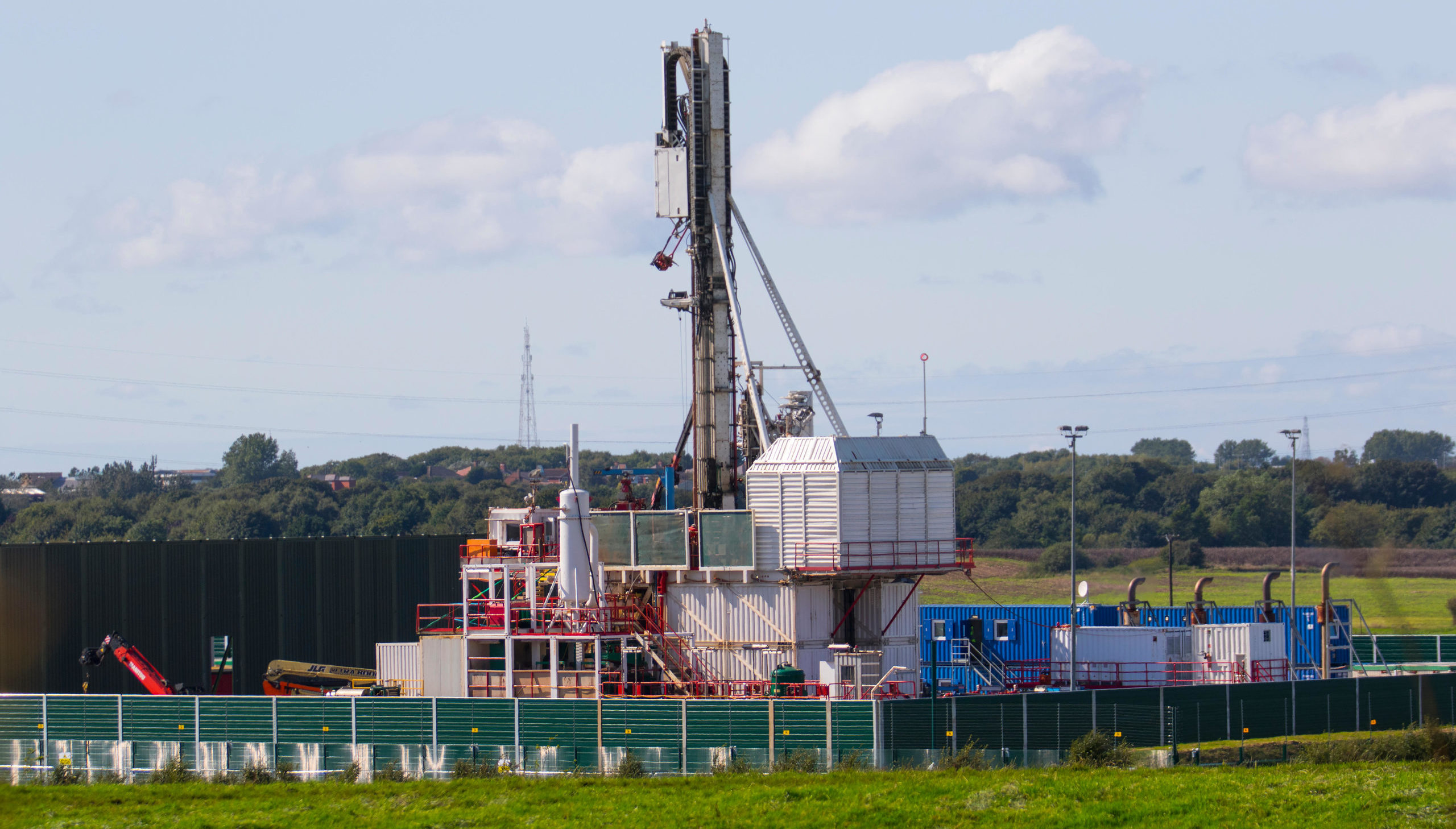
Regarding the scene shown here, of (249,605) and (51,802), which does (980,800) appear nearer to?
(51,802)

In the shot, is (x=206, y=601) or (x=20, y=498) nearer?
(x=206, y=601)

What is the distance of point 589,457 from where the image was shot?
16562cm

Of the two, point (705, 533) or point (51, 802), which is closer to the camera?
point (51, 802)

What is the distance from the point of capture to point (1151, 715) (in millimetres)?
43531

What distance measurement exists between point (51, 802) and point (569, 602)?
15.5 meters

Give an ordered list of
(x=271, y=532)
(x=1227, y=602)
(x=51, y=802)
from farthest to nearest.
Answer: (x=271, y=532) < (x=1227, y=602) < (x=51, y=802)

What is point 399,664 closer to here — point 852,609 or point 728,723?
point 728,723

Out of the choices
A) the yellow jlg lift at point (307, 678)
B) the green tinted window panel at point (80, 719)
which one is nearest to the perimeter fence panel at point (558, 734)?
the yellow jlg lift at point (307, 678)

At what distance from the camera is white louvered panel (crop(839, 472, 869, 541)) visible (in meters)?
44.4

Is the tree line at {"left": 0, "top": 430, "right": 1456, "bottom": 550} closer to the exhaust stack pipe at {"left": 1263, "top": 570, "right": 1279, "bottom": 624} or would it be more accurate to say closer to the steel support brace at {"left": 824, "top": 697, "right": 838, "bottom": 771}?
the exhaust stack pipe at {"left": 1263, "top": 570, "right": 1279, "bottom": 624}

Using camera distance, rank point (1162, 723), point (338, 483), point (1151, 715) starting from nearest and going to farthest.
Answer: point (1151, 715) → point (1162, 723) → point (338, 483)

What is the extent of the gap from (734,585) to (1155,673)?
1568 centimetres

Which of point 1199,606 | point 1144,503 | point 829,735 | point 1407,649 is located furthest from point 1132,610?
point 1144,503

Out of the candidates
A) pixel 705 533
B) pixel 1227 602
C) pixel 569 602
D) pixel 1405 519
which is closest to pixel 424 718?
pixel 569 602
